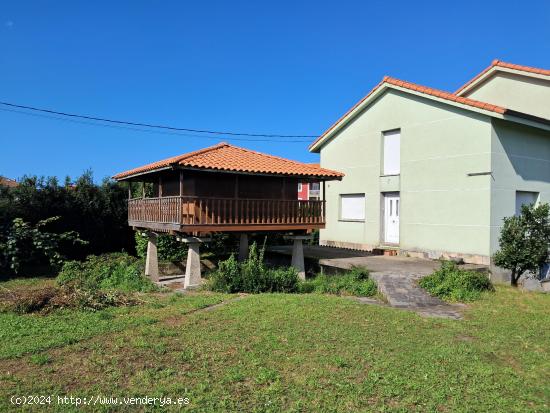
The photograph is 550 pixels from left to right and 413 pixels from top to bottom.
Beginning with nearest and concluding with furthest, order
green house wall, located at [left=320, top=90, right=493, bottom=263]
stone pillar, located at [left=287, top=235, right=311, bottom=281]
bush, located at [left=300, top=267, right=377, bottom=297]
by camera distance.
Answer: bush, located at [left=300, top=267, right=377, bottom=297]
green house wall, located at [left=320, top=90, right=493, bottom=263]
stone pillar, located at [left=287, top=235, right=311, bottom=281]

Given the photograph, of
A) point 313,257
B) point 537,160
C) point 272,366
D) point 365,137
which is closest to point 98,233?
point 313,257

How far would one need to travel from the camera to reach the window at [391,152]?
49.9 feet

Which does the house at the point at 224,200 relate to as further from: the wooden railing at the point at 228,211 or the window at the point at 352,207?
the window at the point at 352,207

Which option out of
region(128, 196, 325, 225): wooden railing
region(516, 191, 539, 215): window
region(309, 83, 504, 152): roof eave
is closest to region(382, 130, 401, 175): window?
region(309, 83, 504, 152): roof eave

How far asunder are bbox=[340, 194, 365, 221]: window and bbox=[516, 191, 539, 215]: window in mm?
5179

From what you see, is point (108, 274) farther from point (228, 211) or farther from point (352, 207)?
point (352, 207)

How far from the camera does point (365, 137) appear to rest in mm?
16406

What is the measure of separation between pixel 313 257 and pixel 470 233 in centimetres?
463

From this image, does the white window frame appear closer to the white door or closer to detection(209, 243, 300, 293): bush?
the white door

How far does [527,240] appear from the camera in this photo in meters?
10.5

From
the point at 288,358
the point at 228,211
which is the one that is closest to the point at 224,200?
the point at 228,211

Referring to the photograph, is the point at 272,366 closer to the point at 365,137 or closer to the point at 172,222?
the point at 172,222

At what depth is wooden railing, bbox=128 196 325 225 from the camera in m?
11.2

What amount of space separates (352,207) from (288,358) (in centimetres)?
1248
